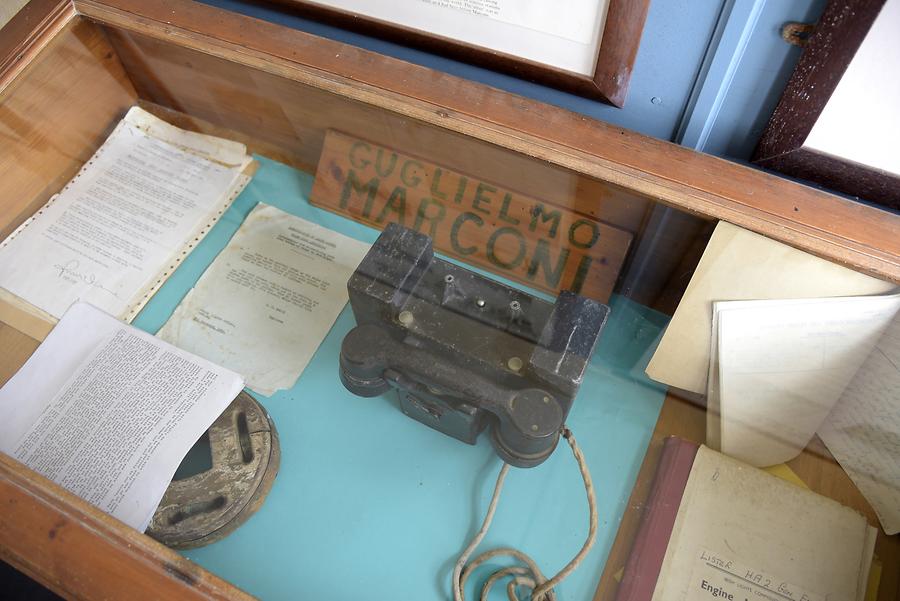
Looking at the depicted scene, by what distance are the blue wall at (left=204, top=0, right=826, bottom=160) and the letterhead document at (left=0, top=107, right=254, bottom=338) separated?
2.04 ft

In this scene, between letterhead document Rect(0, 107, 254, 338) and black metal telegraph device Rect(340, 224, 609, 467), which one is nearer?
black metal telegraph device Rect(340, 224, 609, 467)

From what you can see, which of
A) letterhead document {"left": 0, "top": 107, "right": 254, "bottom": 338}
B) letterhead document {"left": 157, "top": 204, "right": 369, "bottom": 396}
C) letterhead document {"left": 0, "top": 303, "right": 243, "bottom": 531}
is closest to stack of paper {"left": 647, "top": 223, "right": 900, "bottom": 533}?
letterhead document {"left": 157, "top": 204, "right": 369, "bottom": 396}

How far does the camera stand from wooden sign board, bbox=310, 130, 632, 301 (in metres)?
0.99

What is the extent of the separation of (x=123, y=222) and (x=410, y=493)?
81 cm

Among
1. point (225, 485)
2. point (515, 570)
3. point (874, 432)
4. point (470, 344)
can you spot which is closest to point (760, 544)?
point (874, 432)

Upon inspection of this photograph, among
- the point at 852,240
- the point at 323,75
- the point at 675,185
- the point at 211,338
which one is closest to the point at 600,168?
the point at 675,185

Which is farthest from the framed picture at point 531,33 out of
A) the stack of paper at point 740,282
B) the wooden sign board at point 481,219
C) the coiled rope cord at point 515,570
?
Answer: the coiled rope cord at point 515,570

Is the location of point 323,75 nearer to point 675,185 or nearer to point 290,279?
point 290,279

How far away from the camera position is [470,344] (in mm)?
818

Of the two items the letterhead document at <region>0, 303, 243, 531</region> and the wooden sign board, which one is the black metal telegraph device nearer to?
the wooden sign board

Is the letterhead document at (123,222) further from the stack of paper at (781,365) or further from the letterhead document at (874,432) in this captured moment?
the letterhead document at (874,432)

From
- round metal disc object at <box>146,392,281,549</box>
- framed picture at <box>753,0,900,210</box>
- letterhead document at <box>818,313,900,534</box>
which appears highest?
framed picture at <box>753,0,900,210</box>

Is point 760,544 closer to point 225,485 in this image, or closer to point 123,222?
point 225,485

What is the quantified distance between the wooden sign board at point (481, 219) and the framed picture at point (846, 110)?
0.26 m
